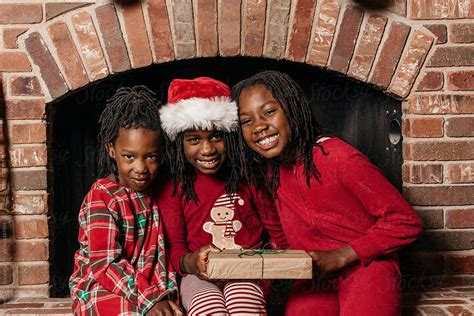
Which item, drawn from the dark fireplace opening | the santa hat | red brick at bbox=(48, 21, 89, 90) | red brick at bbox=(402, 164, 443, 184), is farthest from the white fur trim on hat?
red brick at bbox=(402, 164, 443, 184)

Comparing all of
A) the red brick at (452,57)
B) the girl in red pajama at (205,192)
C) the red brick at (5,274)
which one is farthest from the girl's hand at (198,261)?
the red brick at (452,57)

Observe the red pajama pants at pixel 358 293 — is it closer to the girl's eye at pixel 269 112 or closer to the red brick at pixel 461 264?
the girl's eye at pixel 269 112

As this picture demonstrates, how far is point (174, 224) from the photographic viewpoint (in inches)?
84.1

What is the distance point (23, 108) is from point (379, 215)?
4.35 feet

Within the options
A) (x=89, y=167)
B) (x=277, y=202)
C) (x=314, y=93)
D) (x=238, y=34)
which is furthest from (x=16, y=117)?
(x=314, y=93)

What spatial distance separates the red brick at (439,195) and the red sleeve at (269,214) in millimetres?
561

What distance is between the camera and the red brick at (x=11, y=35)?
232 cm

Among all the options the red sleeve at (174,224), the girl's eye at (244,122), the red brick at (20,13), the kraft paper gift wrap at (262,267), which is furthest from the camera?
the red brick at (20,13)

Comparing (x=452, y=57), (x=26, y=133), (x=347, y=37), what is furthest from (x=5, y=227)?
(x=452, y=57)

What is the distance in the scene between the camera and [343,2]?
92.6 inches

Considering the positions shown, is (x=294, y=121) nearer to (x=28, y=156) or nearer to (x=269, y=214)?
(x=269, y=214)

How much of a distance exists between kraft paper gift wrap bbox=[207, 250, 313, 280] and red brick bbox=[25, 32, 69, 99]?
3.17 feet

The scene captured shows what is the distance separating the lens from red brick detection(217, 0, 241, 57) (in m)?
2.35

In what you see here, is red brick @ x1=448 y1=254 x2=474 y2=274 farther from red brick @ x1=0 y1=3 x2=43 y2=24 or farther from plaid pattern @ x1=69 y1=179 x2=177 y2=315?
red brick @ x1=0 y1=3 x2=43 y2=24
